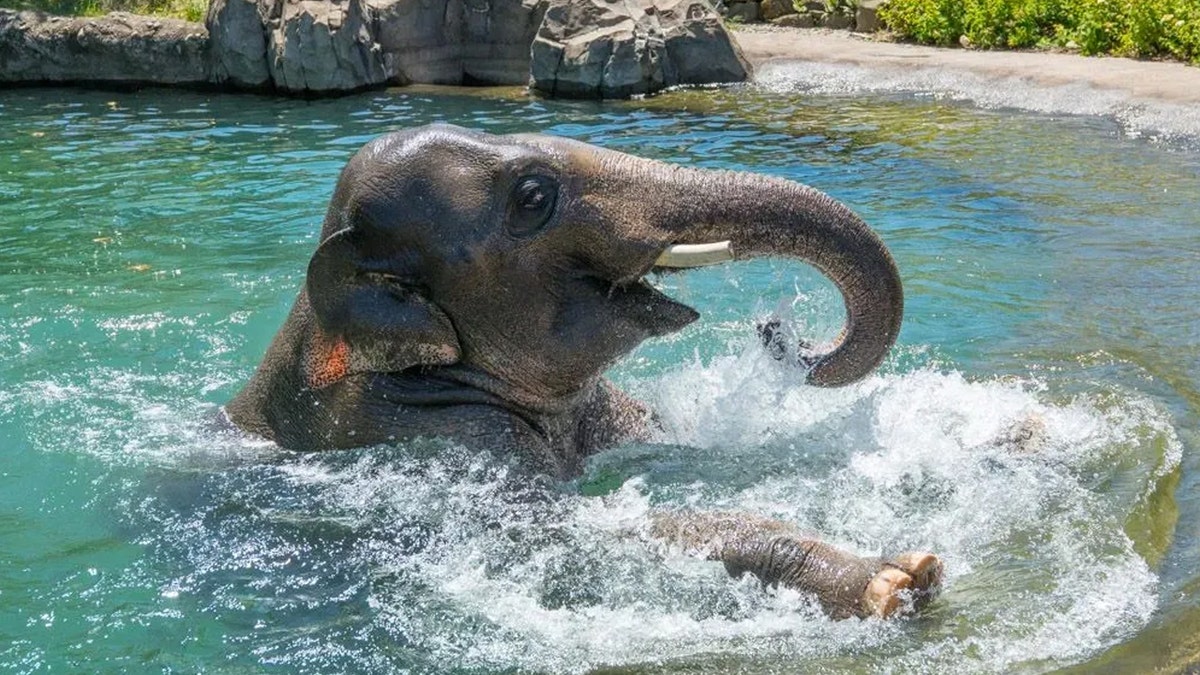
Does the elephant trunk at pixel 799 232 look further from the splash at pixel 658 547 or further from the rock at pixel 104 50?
the rock at pixel 104 50

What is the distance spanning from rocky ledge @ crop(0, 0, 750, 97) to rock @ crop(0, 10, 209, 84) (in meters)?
0.01

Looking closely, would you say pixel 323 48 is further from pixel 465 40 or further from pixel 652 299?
pixel 652 299

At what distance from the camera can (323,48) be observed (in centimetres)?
2058

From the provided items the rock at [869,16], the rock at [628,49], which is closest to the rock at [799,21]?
the rock at [869,16]

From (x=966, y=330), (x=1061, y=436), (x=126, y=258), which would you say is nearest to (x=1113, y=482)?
(x=1061, y=436)

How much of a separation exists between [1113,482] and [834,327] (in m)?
2.29

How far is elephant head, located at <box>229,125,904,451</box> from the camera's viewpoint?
5.03m

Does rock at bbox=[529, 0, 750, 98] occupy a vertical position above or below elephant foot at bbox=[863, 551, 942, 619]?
above

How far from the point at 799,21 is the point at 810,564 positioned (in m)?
21.1

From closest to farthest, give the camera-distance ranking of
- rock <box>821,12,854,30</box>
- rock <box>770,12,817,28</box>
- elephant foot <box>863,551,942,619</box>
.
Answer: elephant foot <box>863,551,942,619</box> < rock <box>821,12,854,30</box> < rock <box>770,12,817,28</box>

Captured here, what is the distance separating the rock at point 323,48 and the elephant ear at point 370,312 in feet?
52.2

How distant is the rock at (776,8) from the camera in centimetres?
2514

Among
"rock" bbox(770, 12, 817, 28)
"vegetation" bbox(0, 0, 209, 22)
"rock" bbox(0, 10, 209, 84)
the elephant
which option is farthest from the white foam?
the elephant

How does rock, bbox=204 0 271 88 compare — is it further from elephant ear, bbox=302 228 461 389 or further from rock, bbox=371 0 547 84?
elephant ear, bbox=302 228 461 389
